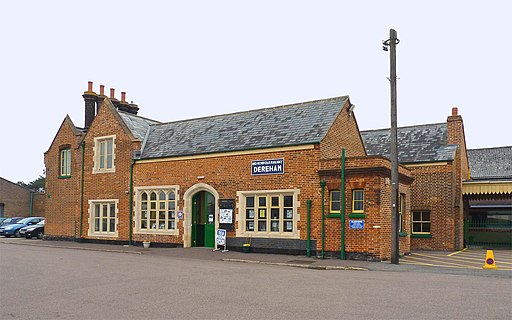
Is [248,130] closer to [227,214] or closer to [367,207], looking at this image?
[227,214]

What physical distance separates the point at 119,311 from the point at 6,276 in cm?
641

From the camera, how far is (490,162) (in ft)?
138

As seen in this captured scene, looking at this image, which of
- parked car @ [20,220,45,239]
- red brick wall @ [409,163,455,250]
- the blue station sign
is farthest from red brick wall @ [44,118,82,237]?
red brick wall @ [409,163,455,250]

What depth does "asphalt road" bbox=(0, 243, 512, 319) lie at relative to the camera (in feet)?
28.7

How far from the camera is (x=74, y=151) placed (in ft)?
96.0

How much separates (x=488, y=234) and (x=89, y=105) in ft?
81.6

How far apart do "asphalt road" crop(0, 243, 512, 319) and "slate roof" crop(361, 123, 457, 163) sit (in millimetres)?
11872

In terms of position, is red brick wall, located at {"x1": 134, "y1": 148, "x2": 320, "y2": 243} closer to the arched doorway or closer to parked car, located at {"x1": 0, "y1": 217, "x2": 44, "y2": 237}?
the arched doorway

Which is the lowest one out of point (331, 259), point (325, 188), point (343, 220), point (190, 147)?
point (331, 259)

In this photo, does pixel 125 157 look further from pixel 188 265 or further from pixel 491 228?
pixel 491 228

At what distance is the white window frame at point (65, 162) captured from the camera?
29952 mm

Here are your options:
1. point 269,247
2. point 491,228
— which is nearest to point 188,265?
point 269,247

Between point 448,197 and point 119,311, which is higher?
point 448,197

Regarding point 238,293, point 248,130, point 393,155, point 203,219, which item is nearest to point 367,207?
point 393,155
